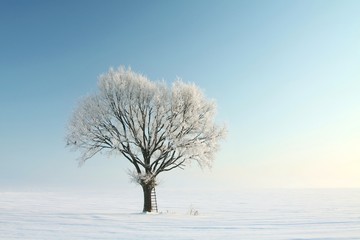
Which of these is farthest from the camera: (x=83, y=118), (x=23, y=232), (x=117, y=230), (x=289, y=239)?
(x=83, y=118)

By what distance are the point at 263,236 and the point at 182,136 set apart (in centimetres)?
1595

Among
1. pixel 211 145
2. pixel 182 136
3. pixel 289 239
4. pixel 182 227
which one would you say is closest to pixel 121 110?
pixel 182 136

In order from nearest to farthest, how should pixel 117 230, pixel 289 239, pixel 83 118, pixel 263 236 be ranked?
1. pixel 289 239
2. pixel 263 236
3. pixel 117 230
4. pixel 83 118

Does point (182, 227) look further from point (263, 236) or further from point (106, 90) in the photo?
point (106, 90)

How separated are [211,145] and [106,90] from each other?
33.4 feet

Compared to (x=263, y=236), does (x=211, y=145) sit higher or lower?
higher

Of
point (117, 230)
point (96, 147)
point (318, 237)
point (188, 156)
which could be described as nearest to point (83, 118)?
point (96, 147)

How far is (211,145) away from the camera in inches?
1245

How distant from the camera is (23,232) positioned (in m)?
16.8

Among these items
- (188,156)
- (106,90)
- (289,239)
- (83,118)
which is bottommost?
(289,239)

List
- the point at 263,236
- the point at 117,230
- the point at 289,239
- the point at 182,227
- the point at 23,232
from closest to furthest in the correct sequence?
the point at 289,239
the point at 263,236
the point at 23,232
the point at 117,230
the point at 182,227

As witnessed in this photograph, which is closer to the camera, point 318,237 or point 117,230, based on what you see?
point 318,237

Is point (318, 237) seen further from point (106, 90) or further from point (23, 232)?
point (106, 90)

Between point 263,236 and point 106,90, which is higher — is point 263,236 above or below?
below
